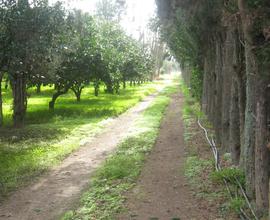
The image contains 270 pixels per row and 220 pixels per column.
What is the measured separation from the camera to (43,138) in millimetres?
17438

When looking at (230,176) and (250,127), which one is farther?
(230,176)

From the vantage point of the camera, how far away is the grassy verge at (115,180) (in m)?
8.61

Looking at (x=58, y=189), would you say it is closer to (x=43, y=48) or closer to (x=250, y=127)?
(x=250, y=127)

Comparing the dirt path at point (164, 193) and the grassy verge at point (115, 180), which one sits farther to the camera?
the grassy verge at point (115, 180)

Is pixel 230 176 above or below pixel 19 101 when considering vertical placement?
below

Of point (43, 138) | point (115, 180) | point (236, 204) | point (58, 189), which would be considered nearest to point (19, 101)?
point (43, 138)

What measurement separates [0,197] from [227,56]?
7400mm

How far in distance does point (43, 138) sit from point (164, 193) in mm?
8906

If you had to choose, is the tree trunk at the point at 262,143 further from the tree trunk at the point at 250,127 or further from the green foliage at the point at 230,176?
the green foliage at the point at 230,176

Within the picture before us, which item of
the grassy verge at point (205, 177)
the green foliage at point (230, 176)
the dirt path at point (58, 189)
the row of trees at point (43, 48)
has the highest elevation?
the row of trees at point (43, 48)

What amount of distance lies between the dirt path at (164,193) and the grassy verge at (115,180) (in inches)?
9.8

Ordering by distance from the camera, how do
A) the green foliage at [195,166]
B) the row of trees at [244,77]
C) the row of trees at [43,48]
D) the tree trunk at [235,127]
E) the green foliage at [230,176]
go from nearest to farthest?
the row of trees at [244,77] < the green foliage at [230,176] < the green foliage at [195,166] < the tree trunk at [235,127] < the row of trees at [43,48]

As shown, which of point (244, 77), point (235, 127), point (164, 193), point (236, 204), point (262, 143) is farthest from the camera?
point (235, 127)

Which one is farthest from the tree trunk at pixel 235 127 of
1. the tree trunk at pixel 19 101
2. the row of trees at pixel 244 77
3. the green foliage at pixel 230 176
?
the tree trunk at pixel 19 101
